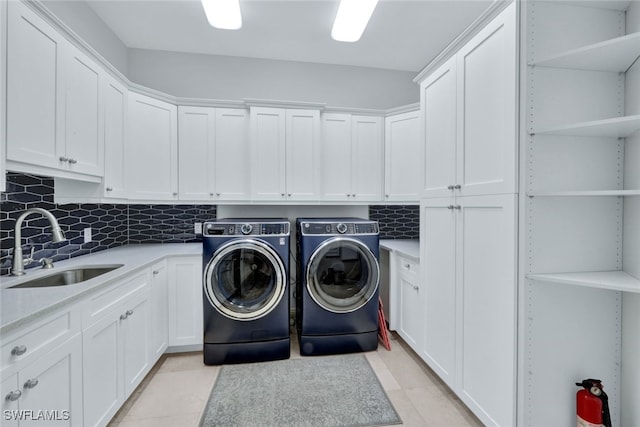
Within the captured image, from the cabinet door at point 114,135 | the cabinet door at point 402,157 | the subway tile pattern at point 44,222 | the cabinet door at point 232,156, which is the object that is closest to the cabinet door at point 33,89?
the subway tile pattern at point 44,222

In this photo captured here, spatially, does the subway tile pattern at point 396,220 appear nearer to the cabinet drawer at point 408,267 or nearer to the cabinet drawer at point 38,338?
the cabinet drawer at point 408,267

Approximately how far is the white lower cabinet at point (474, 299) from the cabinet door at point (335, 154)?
1071 millimetres

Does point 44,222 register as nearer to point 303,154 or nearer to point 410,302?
point 303,154

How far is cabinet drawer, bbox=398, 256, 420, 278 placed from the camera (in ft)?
7.41

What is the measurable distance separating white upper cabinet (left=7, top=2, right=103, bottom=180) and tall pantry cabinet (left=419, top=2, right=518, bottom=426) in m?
2.23

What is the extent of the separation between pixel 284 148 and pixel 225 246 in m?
1.12

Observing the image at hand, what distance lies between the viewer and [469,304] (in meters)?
1.61

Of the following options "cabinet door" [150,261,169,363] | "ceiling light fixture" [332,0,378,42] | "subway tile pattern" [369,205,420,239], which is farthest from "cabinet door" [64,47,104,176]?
"subway tile pattern" [369,205,420,239]

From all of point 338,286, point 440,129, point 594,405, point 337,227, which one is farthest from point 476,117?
point 338,286

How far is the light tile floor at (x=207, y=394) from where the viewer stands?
5.57ft

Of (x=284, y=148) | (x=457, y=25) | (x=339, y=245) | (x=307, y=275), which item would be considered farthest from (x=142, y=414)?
(x=457, y=25)

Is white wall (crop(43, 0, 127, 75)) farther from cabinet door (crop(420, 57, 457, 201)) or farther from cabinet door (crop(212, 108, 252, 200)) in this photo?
cabinet door (crop(420, 57, 457, 201))

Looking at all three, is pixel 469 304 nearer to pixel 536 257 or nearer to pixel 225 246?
pixel 536 257

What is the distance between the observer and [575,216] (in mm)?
1332
